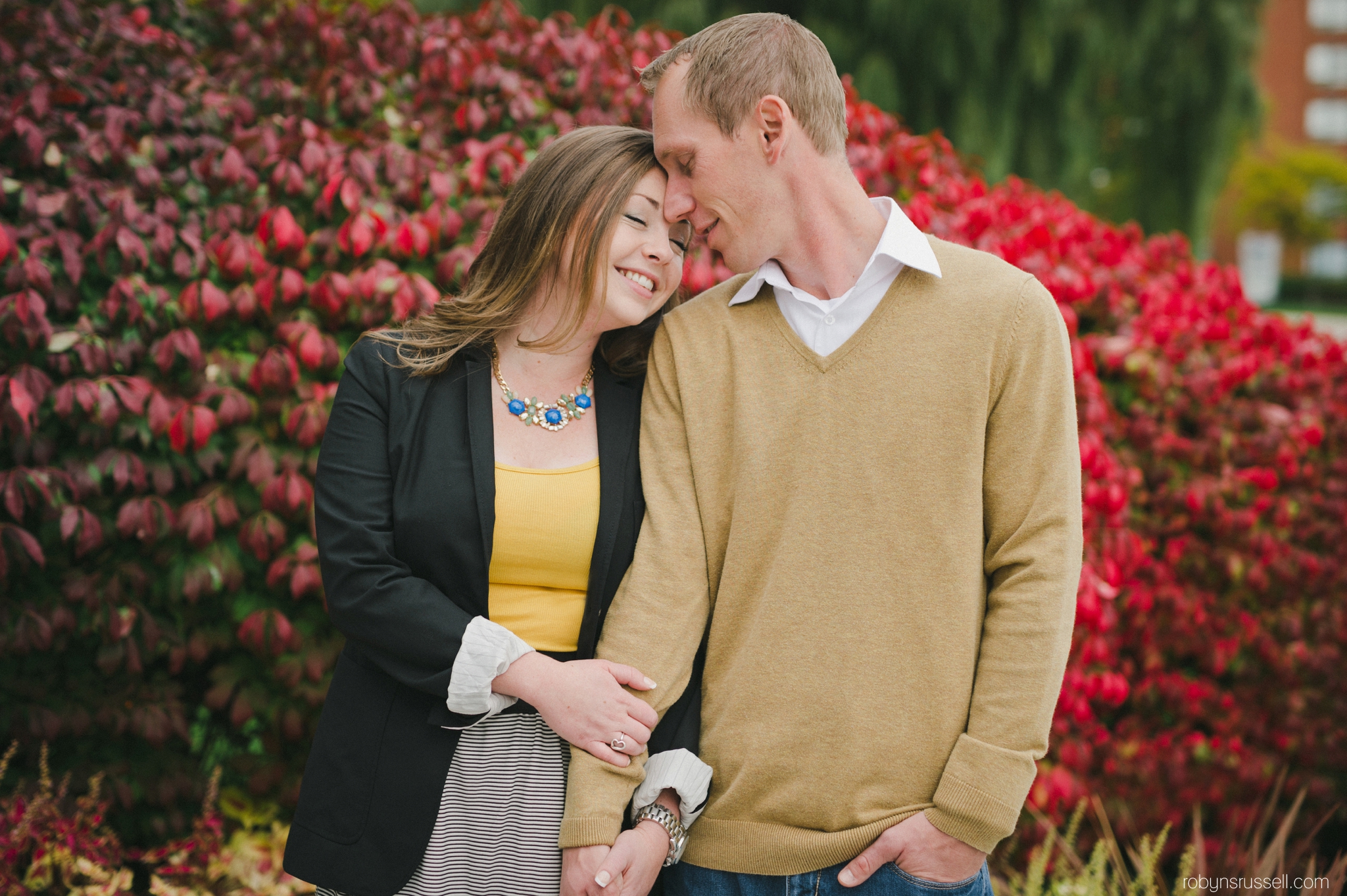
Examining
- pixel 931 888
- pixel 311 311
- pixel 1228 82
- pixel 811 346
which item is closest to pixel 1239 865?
pixel 931 888

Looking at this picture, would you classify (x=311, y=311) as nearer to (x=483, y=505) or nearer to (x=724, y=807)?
(x=483, y=505)

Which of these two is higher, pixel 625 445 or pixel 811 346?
pixel 811 346

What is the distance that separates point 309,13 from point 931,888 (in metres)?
3.16

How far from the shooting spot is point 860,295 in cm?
183

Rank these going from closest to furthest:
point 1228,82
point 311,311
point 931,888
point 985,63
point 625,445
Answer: point 931,888 → point 625,445 → point 311,311 → point 985,63 → point 1228,82

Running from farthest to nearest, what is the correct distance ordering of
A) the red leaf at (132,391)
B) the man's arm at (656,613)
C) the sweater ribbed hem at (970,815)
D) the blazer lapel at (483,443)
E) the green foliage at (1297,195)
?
1. the green foliage at (1297,195)
2. the red leaf at (132,391)
3. the blazer lapel at (483,443)
4. the man's arm at (656,613)
5. the sweater ribbed hem at (970,815)

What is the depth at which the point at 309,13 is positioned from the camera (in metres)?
3.12

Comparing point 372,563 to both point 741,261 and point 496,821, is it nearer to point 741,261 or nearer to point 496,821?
point 496,821

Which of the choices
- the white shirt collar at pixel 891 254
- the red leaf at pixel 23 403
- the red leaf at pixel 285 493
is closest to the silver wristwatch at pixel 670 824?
the white shirt collar at pixel 891 254

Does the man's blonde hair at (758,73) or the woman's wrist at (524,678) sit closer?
the woman's wrist at (524,678)

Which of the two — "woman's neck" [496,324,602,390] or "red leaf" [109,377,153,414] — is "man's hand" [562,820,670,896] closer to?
"woman's neck" [496,324,602,390]

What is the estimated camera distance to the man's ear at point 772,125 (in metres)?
1.83

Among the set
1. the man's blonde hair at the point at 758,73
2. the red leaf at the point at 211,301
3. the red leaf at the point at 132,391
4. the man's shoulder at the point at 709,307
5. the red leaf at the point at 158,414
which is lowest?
the red leaf at the point at 158,414

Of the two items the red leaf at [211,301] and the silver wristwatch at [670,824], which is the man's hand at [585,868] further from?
the red leaf at [211,301]
